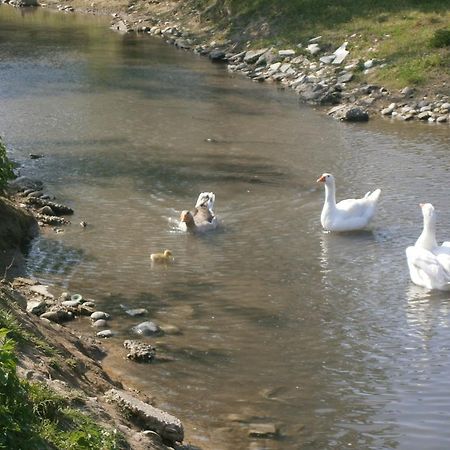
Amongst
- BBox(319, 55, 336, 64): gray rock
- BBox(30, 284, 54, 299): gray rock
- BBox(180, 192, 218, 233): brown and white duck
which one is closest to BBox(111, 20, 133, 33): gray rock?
BBox(319, 55, 336, 64): gray rock

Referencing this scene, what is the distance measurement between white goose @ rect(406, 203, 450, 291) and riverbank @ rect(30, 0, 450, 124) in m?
13.4

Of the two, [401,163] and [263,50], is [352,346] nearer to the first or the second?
[401,163]

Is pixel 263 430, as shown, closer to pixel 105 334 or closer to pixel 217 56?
pixel 105 334

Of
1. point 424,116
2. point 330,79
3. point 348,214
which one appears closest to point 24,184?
point 348,214

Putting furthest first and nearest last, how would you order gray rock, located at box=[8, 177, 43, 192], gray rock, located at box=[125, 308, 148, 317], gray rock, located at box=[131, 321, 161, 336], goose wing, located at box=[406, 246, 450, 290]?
gray rock, located at box=[8, 177, 43, 192], goose wing, located at box=[406, 246, 450, 290], gray rock, located at box=[125, 308, 148, 317], gray rock, located at box=[131, 321, 161, 336]

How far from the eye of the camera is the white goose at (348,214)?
1819cm

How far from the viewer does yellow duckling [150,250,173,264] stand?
53.7ft

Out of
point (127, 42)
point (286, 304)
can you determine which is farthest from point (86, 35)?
point (286, 304)

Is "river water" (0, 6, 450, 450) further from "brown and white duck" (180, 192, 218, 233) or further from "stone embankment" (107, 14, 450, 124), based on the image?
"stone embankment" (107, 14, 450, 124)

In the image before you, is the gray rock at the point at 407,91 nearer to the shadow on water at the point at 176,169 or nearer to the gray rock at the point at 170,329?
the shadow on water at the point at 176,169

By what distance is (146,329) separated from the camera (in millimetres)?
13219

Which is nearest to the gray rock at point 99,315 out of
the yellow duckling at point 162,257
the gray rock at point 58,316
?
the gray rock at point 58,316

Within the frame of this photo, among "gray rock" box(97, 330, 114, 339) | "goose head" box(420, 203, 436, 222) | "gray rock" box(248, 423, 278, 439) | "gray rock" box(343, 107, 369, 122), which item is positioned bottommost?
"gray rock" box(248, 423, 278, 439)

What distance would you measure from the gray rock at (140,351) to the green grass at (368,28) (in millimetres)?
20995
